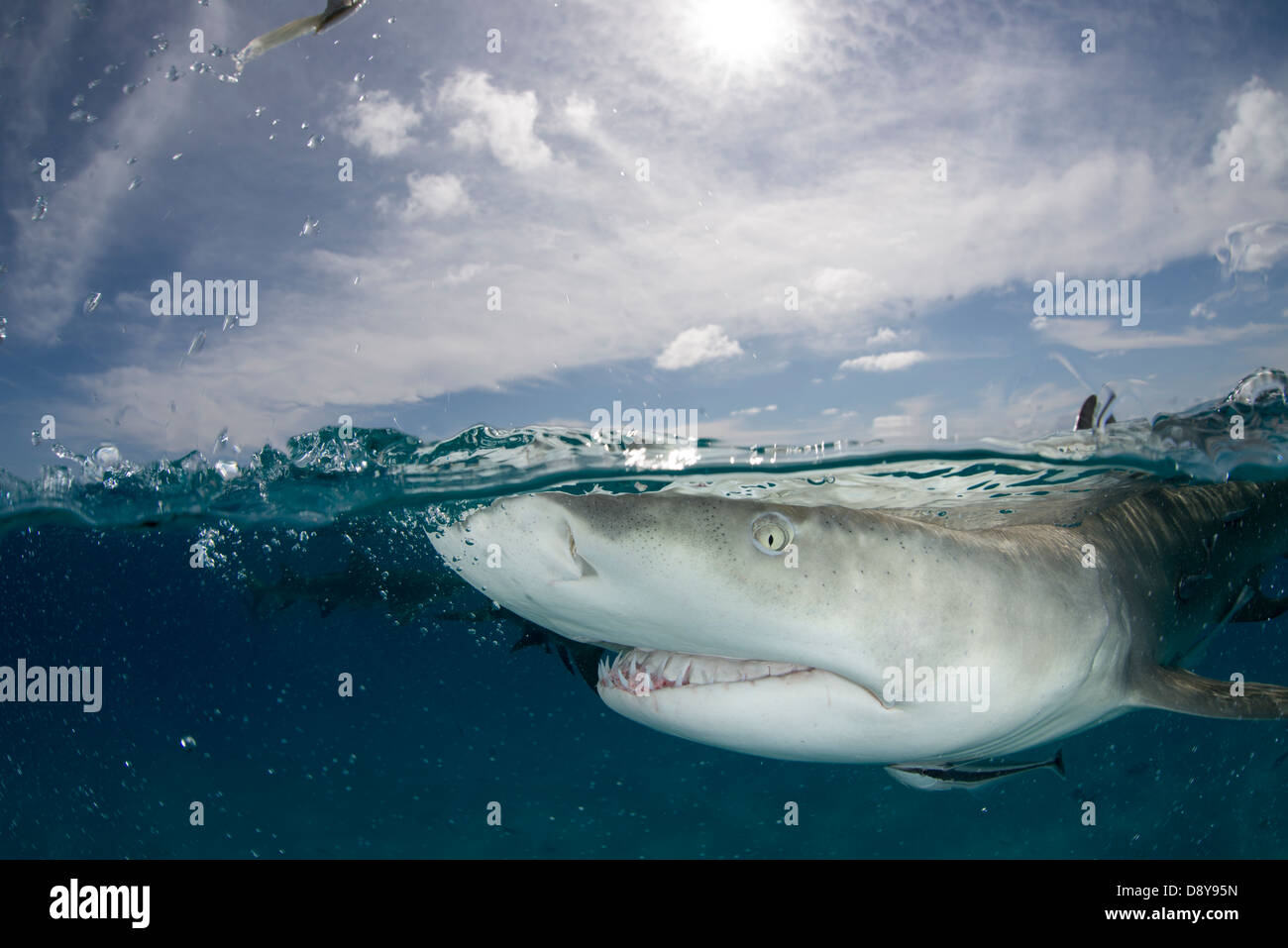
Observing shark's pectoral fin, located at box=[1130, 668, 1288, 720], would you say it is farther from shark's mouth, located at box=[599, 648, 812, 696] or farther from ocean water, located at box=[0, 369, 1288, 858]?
ocean water, located at box=[0, 369, 1288, 858]

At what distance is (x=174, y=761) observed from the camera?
42062 mm

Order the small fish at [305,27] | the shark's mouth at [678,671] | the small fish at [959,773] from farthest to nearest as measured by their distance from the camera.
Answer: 1. the small fish at [959,773]
2. the shark's mouth at [678,671]
3. the small fish at [305,27]

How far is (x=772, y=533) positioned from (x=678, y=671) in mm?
941

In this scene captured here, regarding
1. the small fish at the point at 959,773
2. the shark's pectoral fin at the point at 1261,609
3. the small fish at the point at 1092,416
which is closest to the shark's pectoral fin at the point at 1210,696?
the small fish at the point at 959,773

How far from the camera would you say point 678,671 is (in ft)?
10.1

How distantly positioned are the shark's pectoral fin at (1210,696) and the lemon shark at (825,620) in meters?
0.01

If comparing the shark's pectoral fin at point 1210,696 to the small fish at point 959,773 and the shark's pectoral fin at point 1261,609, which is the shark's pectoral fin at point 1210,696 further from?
the shark's pectoral fin at point 1261,609

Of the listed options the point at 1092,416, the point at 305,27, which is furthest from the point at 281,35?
the point at 1092,416

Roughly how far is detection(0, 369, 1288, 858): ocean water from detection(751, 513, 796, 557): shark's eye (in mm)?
528

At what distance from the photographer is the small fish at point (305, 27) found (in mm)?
2072

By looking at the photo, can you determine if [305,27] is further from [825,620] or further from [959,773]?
[959,773]
